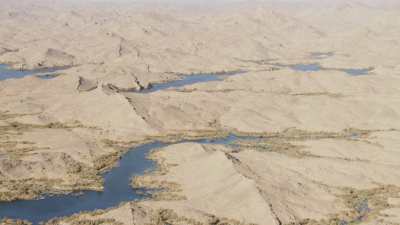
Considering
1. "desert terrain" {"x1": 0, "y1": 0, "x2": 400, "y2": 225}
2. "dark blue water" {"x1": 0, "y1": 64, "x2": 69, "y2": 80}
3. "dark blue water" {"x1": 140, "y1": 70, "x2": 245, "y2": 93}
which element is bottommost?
"dark blue water" {"x1": 0, "y1": 64, "x2": 69, "y2": 80}

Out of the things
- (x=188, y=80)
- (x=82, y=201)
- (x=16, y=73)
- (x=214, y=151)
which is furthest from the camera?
(x=16, y=73)

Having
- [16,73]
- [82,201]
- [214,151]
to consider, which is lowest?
[16,73]

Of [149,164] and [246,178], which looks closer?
[246,178]

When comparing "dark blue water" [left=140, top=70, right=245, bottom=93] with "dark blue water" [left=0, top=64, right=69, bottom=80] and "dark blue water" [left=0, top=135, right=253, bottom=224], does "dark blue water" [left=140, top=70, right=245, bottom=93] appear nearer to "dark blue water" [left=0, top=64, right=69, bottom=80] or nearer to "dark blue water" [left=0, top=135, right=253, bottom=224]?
"dark blue water" [left=0, top=64, right=69, bottom=80]

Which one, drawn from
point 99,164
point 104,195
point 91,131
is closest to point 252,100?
point 91,131

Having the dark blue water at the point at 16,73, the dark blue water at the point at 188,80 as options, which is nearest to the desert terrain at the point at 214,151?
the dark blue water at the point at 188,80

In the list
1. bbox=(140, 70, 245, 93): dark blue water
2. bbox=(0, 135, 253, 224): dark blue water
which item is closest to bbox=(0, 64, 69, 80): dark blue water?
bbox=(140, 70, 245, 93): dark blue water

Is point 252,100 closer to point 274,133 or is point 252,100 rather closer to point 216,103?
point 216,103

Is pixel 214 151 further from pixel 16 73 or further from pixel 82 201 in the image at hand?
pixel 16 73

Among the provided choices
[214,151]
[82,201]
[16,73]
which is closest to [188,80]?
[16,73]

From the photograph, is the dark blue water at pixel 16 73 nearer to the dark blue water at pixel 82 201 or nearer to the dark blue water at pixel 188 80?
the dark blue water at pixel 188 80

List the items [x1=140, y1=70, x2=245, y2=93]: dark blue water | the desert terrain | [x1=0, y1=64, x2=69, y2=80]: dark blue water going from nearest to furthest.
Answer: the desert terrain → [x1=140, y1=70, x2=245, y2=93]: dark blue water → [x1=0, y1=64, x2=69, y2=80]: dark blue water
